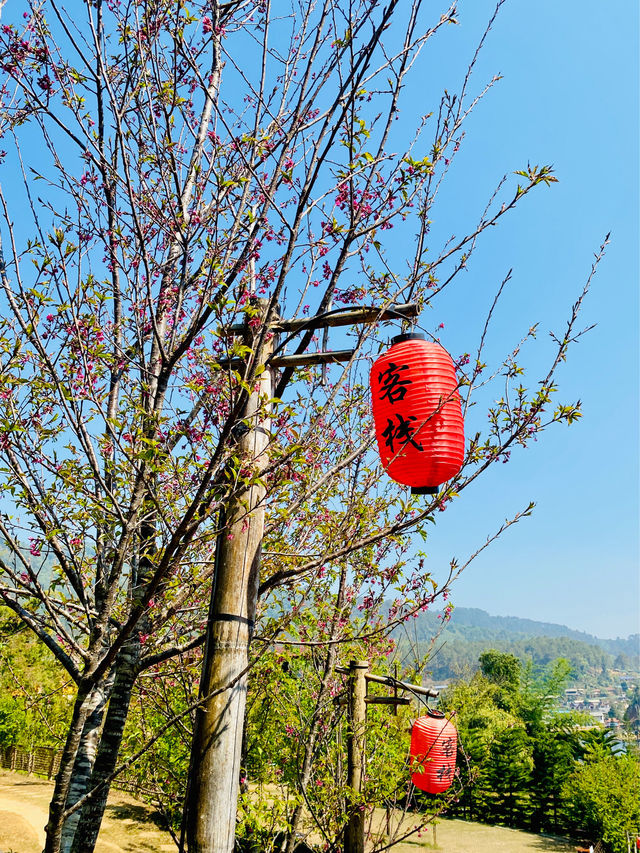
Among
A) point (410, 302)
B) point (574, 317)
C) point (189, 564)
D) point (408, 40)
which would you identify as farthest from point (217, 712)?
point (408, 40)

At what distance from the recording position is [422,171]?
7.50 ft

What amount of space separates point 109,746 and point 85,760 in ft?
2.45

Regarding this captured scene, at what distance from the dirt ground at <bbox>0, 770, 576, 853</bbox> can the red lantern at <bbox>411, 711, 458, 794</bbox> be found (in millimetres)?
5033

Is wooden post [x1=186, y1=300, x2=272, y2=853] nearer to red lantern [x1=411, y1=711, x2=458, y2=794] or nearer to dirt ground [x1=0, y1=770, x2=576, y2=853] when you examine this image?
red lantern [x1=411, y1=711, x2=458, y2=794]

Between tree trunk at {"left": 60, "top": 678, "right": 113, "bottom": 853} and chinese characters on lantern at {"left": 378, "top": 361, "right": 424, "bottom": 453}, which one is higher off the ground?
chinese characters on lantern at {"left": 378, "top": 361, "right": 424, "bottom": 453}

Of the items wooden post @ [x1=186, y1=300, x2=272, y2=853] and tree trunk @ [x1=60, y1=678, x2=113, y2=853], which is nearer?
wooden post @ [x1=186, y1=300, x2=272, y2=853]

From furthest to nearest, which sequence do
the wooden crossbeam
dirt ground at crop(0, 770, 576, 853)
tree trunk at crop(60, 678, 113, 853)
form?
dirt ground at crop(0, 770, 576, 853) < tree trunk at crop(60, 678, 113, 853) < the wooden crossbeam

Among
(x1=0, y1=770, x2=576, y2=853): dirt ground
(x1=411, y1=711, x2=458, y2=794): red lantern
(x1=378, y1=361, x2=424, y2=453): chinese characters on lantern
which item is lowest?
(x1=0, y1=770, x2=576, y2=853): dirt ground

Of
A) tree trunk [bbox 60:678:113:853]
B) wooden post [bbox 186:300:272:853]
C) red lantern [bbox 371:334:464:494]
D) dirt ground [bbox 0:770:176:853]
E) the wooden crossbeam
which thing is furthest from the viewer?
dirt ground [bbox 0:770:176:853]

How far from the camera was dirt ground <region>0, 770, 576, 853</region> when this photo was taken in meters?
11.1

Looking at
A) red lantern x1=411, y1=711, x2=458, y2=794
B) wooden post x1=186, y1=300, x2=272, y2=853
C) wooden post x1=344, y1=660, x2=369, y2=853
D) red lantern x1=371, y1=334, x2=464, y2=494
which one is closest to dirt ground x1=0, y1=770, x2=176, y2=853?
wooden post x1=344, y1=660, x2=369, y2=853

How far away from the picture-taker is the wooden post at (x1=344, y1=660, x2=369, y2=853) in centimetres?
476

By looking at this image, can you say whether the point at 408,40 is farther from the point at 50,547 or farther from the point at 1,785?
the point at 1,785

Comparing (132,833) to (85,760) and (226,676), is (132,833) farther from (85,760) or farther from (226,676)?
(226,676)
